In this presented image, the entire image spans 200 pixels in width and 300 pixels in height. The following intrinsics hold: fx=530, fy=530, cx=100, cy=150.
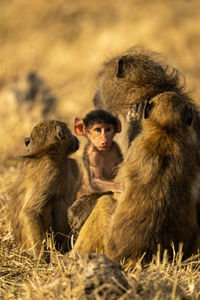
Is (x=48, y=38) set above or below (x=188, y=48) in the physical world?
above

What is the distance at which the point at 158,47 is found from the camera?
14859mm

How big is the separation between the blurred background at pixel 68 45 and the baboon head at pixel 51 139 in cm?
410

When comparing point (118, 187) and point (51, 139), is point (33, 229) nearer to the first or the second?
point (51, 139)

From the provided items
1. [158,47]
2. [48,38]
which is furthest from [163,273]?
[48,38]

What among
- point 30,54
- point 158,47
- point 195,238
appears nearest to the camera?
point 195,238

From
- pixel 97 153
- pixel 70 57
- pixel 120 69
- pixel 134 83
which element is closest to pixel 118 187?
pixel 97 153

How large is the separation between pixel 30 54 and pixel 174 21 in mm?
4622

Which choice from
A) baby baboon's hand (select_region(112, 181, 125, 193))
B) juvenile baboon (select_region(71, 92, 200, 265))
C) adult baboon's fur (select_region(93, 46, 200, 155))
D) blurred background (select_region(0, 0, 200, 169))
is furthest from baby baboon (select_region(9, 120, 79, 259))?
blurred background (select_region(0, 0, 200, 169))

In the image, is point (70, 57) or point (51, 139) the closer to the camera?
point (51, 139)

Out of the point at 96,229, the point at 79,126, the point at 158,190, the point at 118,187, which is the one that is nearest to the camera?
the point at 158,190

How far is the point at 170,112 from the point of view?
3.49 meters

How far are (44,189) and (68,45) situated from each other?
1354 cm

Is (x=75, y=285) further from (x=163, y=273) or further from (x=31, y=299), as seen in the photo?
(x=163, y=273)

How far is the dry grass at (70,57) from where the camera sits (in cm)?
306
